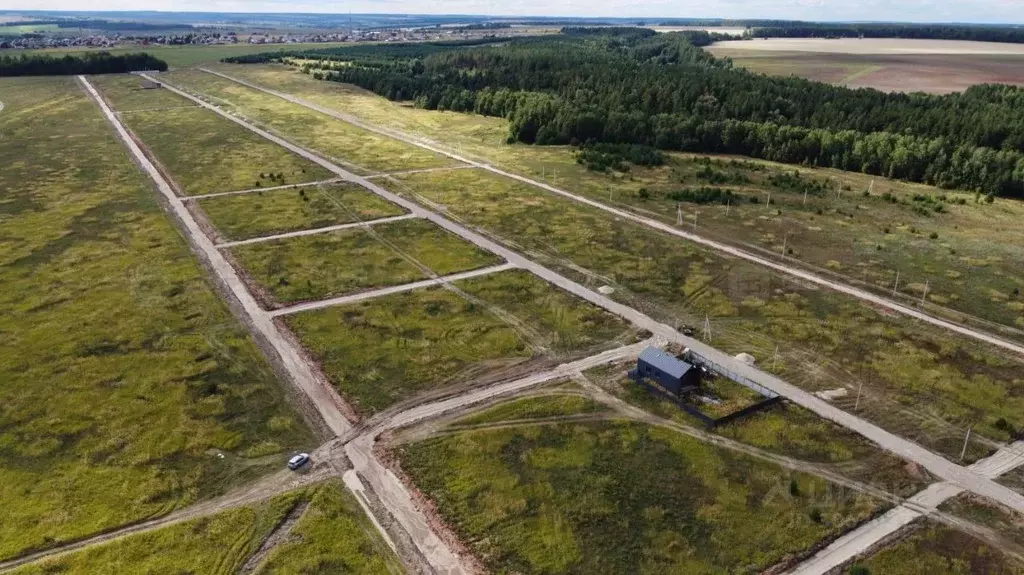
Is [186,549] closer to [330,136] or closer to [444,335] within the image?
[444,335]

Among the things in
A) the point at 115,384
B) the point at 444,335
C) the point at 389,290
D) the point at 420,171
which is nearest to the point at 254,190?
the point at 420,171

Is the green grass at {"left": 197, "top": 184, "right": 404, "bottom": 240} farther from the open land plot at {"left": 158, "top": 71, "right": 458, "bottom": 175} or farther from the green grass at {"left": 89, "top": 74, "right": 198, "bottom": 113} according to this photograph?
the green grass at {"left": 89, "top": 74, "right": 198, "bottom": 113}

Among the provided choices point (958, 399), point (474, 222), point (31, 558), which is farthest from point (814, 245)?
point (31, 558)

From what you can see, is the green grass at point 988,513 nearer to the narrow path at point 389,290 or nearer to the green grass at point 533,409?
the green grass at point 533,409

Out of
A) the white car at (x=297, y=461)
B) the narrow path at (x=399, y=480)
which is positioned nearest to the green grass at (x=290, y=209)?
the narrow path at (x=399, y=480)

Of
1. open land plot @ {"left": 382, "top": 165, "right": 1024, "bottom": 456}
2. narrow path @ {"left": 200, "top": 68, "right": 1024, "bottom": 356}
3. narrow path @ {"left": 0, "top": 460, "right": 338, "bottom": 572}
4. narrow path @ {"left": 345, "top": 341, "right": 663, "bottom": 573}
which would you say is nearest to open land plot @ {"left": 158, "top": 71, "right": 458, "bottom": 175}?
narrow path @ {"left": 200, "top": 68, "right": 1024, "bottom": 356}
